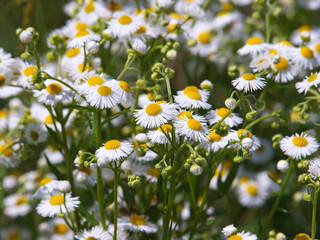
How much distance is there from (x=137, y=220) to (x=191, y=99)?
1.23ft

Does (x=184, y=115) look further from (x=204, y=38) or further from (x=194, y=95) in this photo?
(x=204, y=38)

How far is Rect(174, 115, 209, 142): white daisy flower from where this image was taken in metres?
0.95

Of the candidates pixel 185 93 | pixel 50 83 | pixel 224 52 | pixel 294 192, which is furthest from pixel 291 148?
pixel 224 52

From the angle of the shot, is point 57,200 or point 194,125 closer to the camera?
point 194,125

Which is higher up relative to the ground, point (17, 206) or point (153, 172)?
Answer: point (153, 172)

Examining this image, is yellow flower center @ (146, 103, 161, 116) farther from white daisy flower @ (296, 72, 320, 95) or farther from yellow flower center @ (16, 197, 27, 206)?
yellow flower center @ (16, 197, 27, 206)

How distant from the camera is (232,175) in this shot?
129 cm

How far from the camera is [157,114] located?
98 cm

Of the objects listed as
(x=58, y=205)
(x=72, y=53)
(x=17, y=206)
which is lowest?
(x=17, y=206)

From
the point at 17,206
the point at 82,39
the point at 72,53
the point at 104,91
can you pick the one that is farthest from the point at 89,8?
the point at 17,206

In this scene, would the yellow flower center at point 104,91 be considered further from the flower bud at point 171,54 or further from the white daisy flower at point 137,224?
the white daisy flower at point 137,224

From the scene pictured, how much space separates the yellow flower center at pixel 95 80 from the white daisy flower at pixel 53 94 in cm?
7

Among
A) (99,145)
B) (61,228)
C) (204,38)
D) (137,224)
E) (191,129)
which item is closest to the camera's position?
(191,129)

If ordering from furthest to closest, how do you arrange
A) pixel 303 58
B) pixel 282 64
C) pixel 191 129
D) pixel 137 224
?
pixel 303 58 → pixel 282 64 → pixel 137 224 → pixel 191 129
